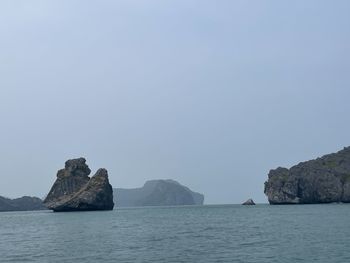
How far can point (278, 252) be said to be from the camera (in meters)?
57.0

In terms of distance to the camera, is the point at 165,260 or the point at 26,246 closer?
the point at 165,260

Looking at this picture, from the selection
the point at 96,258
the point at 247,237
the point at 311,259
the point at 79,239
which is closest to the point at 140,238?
the point at 79,239

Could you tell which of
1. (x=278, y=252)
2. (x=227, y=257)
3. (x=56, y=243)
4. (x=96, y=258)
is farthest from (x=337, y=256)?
(x=56, y=243)

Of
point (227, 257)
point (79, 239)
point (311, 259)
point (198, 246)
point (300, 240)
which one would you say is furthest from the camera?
point (79, 239)

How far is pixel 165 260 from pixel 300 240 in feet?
80.6

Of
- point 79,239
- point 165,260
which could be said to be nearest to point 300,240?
point 165,260

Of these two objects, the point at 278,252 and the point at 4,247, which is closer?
the point at 278,252

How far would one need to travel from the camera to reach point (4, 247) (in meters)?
73.6

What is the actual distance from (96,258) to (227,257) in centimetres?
1421

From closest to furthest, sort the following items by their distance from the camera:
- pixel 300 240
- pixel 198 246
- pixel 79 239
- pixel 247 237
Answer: pixel 198 246 < pixel 300 240 < pixel 247 237 < pixel 79 239

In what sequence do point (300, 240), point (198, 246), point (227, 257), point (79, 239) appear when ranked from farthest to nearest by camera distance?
point (79, 239) < point (300, 240) < point (198, 246) < point (227, 257)

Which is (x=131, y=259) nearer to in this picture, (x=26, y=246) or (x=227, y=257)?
(x=227, y=257)

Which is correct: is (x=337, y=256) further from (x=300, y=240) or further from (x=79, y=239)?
(x=79, y=239)

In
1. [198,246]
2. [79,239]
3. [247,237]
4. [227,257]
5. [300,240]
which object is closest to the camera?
[227,257]
